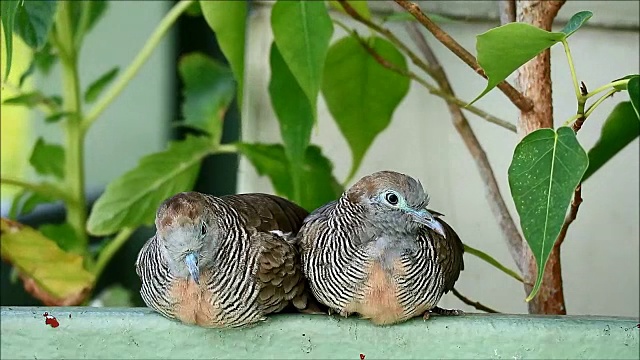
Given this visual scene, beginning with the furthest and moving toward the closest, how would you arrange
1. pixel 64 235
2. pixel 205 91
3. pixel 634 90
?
pixel 205 91 → pixel 64 235 → pixel 634 90

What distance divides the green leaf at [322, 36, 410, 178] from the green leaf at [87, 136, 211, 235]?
0.54 feet

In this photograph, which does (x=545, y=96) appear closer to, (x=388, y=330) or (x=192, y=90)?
(x=388, y=330)

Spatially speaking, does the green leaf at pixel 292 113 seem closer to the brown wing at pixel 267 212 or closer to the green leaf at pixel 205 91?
the brown wing at pixel 267 212

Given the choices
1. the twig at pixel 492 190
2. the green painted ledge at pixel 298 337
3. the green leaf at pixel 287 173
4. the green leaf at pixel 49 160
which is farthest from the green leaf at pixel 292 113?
the green leaf at pixel 49 160

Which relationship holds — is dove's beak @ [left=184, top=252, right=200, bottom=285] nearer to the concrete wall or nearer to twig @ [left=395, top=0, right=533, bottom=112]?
twig @ [left=395, top=0, right=533, bottom=112]

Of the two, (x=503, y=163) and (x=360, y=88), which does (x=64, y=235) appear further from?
(x=503, y=163)

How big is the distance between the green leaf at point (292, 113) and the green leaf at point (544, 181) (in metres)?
0.30

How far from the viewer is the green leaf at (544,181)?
0.45 m

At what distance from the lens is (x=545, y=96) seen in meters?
0.65

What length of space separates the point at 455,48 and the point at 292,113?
0.23m

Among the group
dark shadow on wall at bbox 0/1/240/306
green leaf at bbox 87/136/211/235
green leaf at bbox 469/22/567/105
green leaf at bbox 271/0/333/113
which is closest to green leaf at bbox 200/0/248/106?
green leaf at bbox 271/0/333/113

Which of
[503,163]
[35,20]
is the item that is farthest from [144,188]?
[503,163]

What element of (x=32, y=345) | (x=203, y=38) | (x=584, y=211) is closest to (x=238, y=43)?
(x=32, y=345)

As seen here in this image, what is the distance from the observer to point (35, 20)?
0.66m
